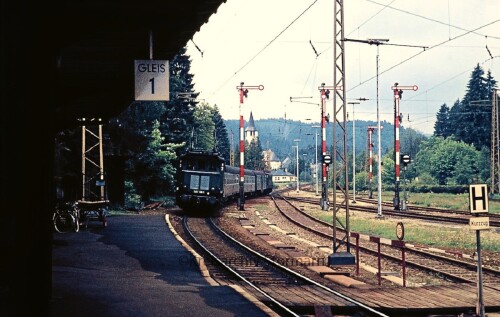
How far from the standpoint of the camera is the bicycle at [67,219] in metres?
26.3

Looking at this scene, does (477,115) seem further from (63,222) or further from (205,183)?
(63,222)

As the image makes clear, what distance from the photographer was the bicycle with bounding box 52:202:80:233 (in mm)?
26281

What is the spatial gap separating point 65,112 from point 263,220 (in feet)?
63.5

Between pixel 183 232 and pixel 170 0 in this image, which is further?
pixel 183 232

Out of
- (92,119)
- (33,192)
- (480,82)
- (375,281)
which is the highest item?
(480,82)

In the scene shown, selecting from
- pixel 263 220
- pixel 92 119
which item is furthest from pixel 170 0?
pixel 263 220

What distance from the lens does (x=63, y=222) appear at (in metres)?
26.6

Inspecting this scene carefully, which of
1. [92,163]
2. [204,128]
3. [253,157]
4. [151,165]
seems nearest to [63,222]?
[92,163]

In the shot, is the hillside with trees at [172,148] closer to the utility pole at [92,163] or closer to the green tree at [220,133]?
the utility pole at [92,163]

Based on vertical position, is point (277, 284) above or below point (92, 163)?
below

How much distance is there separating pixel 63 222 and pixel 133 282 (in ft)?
42.0

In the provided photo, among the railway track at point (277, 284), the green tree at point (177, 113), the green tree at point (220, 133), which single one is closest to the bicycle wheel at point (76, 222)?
the railway track at point (277, 284)

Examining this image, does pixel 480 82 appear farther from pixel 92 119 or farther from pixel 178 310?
pixel 178 310

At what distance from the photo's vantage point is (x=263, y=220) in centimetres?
3781
